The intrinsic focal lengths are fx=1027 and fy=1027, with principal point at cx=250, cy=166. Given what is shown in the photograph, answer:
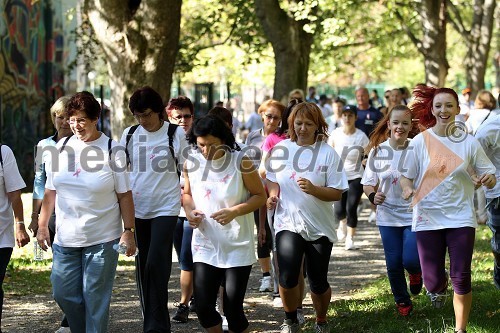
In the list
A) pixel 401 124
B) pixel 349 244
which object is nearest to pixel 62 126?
pixel 401 124

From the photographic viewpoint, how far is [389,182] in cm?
927

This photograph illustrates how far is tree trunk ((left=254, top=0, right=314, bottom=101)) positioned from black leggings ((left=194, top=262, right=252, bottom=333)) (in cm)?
1713

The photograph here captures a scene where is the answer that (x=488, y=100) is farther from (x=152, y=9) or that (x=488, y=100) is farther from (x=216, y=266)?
(x=216, y=266)

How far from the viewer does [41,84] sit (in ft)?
81.6

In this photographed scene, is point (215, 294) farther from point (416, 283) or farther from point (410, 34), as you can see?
point (410, 34)

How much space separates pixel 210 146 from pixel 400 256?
2561 mm

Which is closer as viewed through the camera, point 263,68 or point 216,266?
point 216,266

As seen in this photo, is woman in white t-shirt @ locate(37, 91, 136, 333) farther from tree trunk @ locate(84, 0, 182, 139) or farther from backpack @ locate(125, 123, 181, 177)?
tree trunk @ locate(84, 0, 182, 139)

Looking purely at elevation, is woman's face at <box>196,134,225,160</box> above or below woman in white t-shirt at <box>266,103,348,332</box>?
above

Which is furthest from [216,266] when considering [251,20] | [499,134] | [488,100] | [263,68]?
[263,68]

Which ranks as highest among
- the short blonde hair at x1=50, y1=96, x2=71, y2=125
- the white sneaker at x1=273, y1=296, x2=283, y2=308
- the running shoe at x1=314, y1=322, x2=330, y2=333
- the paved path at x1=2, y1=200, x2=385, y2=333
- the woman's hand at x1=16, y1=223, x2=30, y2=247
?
the short blonde hair at x1=50, y1=96, x2=71, y2=125

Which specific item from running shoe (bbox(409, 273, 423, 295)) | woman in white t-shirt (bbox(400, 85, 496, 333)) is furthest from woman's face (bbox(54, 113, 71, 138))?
running shoe (bbox(409, 273, 423, 295))

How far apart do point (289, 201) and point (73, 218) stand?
6.11 feet

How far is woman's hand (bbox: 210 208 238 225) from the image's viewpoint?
722 cm
